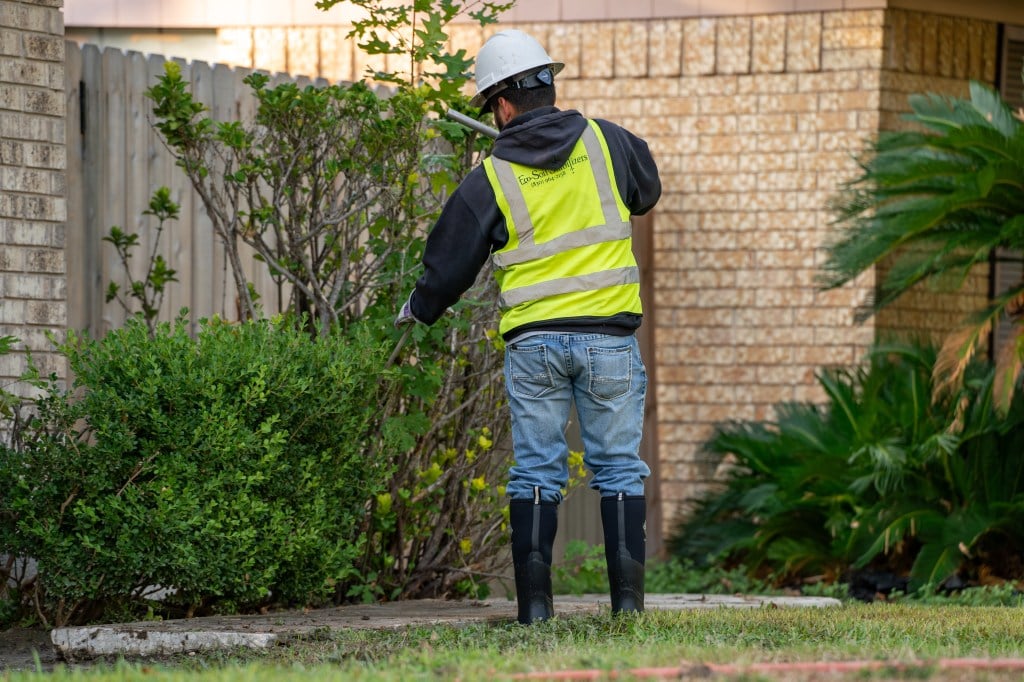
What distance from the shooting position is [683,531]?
1027 centimetres

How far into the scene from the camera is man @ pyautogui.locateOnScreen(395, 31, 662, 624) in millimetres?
5000

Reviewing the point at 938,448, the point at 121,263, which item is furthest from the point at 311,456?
the point at 938,448

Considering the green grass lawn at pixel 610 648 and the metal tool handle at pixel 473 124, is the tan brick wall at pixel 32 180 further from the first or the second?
the green grass lawn at pixel 610 648

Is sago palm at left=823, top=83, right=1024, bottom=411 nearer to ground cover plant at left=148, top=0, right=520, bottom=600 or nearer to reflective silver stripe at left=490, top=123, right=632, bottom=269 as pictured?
ground cover plant at left=148, top=0, right=520, bottom=600

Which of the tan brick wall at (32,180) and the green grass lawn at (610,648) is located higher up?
the tan brick wall at (32,180)

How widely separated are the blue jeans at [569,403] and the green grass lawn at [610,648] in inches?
18.7

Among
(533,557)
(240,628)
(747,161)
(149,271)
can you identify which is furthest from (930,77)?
(240,628)

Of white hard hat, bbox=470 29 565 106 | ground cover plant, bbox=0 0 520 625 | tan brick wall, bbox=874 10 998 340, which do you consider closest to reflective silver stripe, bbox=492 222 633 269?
white hard hat, bbox=470 29 565 106

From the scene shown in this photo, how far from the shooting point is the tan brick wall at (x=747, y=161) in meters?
10.2

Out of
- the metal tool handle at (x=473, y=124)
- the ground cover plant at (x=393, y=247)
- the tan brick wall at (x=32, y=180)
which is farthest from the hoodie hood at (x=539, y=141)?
the tan brick wall at (x=32, y=180)

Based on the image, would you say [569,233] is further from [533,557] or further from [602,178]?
[533,557]

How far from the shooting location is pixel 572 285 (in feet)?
16.4

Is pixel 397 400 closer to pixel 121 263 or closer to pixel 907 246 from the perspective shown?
pixel 121 263

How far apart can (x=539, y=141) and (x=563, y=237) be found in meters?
0.33
